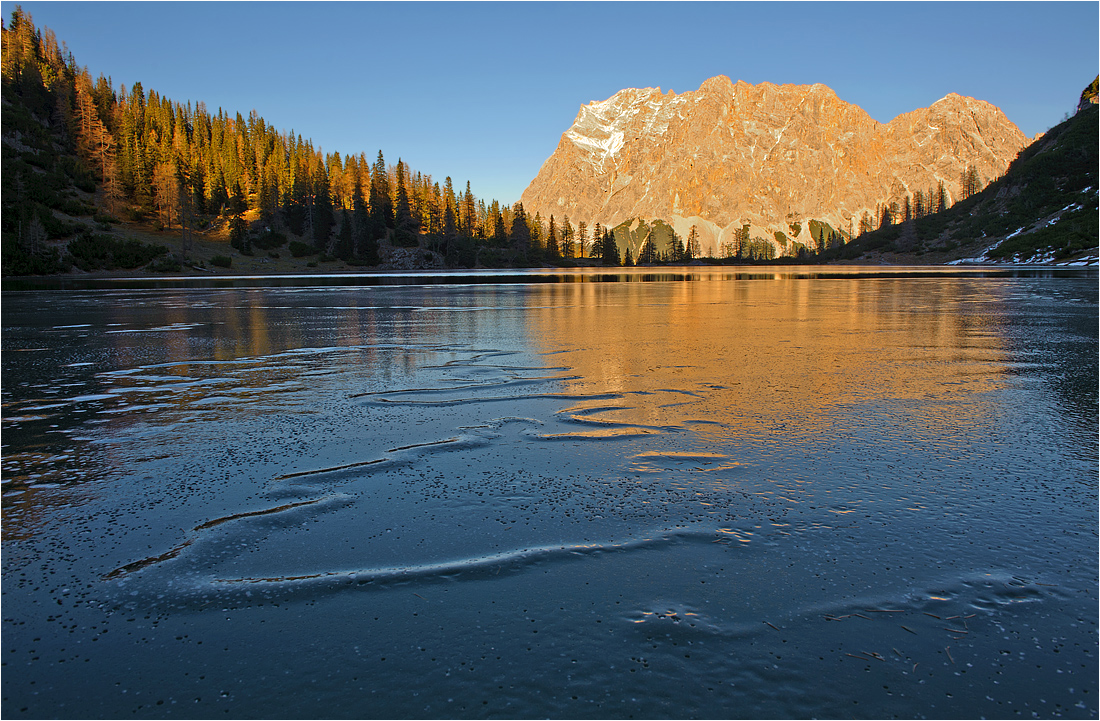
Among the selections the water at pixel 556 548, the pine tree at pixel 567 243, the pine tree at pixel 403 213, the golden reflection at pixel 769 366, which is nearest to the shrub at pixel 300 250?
the pine tree at pixel 403 213

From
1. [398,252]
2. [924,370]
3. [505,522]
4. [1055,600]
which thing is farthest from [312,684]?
[398,252]

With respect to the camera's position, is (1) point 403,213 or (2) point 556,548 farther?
(1) point 403,213

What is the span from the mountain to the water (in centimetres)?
10721

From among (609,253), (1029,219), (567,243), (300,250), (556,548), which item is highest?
(1029,219)

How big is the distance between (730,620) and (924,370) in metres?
8.58

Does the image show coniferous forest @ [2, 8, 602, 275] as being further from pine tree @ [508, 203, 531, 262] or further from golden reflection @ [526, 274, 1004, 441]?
golden reflection @ [526, 274, 1004, 441]

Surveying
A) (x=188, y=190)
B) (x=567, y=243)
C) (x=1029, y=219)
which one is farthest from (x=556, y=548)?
(x=1029, y=219)

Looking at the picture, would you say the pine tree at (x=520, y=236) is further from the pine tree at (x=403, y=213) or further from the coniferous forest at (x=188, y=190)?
the pine tree at (x=403, y=213)

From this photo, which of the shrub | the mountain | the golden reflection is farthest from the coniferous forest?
the mountain

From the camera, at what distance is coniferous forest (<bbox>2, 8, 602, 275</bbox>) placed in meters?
86.1

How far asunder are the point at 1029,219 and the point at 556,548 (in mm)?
168550

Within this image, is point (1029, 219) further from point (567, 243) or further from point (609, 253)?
point (567, 243)

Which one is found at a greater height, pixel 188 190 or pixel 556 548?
pixel 188 190

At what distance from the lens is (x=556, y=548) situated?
405cm
